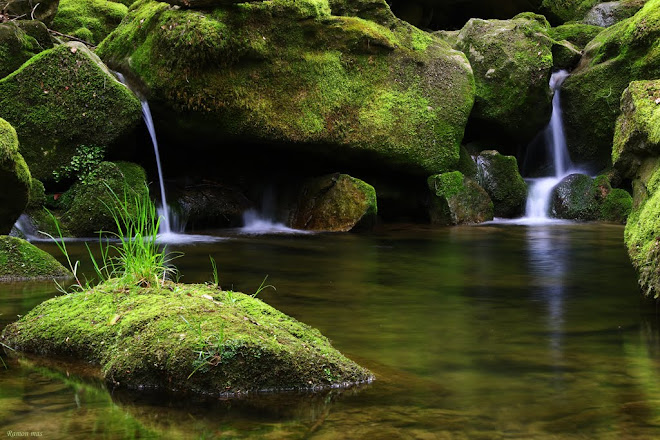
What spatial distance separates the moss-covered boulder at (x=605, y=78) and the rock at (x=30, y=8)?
1070 centimetres

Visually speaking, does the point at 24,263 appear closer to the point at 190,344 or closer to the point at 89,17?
the point at 190,344

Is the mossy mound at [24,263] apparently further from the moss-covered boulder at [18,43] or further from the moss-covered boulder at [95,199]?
the moss-covered boulder at [18,43]

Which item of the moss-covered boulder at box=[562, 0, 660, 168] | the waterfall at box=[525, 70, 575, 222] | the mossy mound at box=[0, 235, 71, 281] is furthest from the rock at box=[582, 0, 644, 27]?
the mossy mound at box=[0, 235, 71, 281]

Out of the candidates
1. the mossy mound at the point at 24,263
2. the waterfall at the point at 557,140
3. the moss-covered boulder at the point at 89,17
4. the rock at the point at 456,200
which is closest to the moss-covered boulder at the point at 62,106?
the mossy mound at the point at 24,263

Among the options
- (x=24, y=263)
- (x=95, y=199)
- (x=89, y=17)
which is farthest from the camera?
(x=89, y=17)

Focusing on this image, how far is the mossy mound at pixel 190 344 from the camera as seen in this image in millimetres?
3494

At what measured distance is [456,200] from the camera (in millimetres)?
13453

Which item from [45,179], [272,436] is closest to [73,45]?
[45,179]

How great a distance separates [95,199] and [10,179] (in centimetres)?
355

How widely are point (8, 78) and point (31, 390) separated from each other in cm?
857

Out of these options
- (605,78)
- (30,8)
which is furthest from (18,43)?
(605,78)

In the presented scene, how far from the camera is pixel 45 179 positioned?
1098cm

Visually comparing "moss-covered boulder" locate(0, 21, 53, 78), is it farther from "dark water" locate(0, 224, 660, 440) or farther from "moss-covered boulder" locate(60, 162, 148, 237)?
"dark water" locate(0, 224, 660, 440)

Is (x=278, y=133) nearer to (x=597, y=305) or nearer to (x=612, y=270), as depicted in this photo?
(x=612, y=270)
